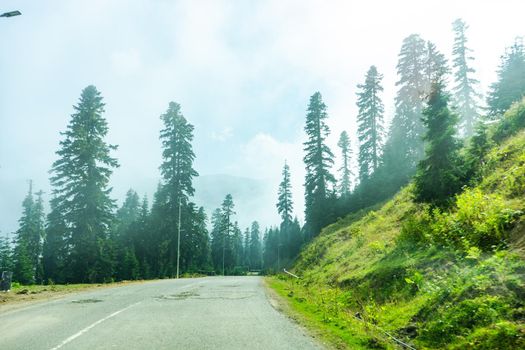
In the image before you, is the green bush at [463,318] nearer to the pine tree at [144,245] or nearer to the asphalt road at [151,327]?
the asphalt road at [151,327]

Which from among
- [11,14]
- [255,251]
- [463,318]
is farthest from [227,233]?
[463,318]

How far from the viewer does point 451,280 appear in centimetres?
850

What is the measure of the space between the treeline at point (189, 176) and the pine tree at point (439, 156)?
36 mm

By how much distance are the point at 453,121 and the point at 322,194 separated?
37044mm

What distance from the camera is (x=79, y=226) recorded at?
111ft

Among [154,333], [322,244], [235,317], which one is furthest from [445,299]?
[322,244]

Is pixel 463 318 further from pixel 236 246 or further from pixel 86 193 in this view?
pixel 236 246

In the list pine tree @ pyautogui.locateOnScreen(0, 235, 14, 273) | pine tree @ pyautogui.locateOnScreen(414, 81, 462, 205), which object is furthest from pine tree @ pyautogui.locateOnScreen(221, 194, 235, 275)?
pine tree @ pyautogui.locateOnScreen(414, 81, 462, 205)

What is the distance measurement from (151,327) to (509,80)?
4096 centimetres

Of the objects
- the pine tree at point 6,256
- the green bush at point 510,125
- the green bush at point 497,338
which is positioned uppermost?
the green bush at point 510,125

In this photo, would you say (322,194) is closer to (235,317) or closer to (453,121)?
(453,121)

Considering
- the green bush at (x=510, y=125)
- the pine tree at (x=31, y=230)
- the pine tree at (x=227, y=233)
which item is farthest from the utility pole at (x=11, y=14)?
the pine tree at (x=227, y=233)

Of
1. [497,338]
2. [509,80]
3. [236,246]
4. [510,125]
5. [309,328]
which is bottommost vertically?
[309,328]

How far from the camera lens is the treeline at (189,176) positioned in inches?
573
